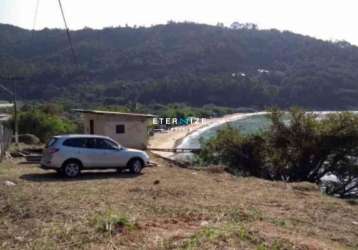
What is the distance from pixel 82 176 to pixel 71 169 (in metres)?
0.57

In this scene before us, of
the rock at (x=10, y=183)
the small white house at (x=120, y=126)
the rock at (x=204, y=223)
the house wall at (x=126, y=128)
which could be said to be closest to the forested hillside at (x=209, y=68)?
the small white house at (x=120, y=126)

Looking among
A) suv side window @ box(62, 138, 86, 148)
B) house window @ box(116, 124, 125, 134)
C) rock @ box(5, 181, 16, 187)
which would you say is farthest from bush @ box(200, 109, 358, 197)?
rock @ box(5, 181, 16, 187)

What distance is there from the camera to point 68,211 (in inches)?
395

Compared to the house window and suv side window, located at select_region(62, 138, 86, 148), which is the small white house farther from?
suv side window, located at select_region(62, 138, 86, 148)

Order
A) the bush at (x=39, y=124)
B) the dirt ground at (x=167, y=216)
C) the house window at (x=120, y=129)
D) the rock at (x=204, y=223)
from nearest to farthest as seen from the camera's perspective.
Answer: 1. the dirt ground at (x=167, y=216)
2. the rock at (x=204, y=223)
3. the house window at (x=120, y=129)
4. the bush at (x=39, y=124)

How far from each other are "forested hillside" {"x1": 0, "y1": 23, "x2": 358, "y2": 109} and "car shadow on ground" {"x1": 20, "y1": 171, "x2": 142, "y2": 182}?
73.6m

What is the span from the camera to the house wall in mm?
35562

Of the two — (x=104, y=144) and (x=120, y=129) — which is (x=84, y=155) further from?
(x=120, y=129)

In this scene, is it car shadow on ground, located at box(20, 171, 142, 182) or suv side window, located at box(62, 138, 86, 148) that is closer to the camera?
car shadow on ground, located at box(20, 171, 142, 182)

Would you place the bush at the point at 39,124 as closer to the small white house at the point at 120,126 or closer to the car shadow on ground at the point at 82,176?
the small white house at the point at 120,126

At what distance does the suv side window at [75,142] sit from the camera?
18.0 m

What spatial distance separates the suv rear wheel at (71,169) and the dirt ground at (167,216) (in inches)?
51.3

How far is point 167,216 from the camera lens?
9.91 metres

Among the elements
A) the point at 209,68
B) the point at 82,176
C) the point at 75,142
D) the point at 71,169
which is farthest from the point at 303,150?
the point at 209,68
